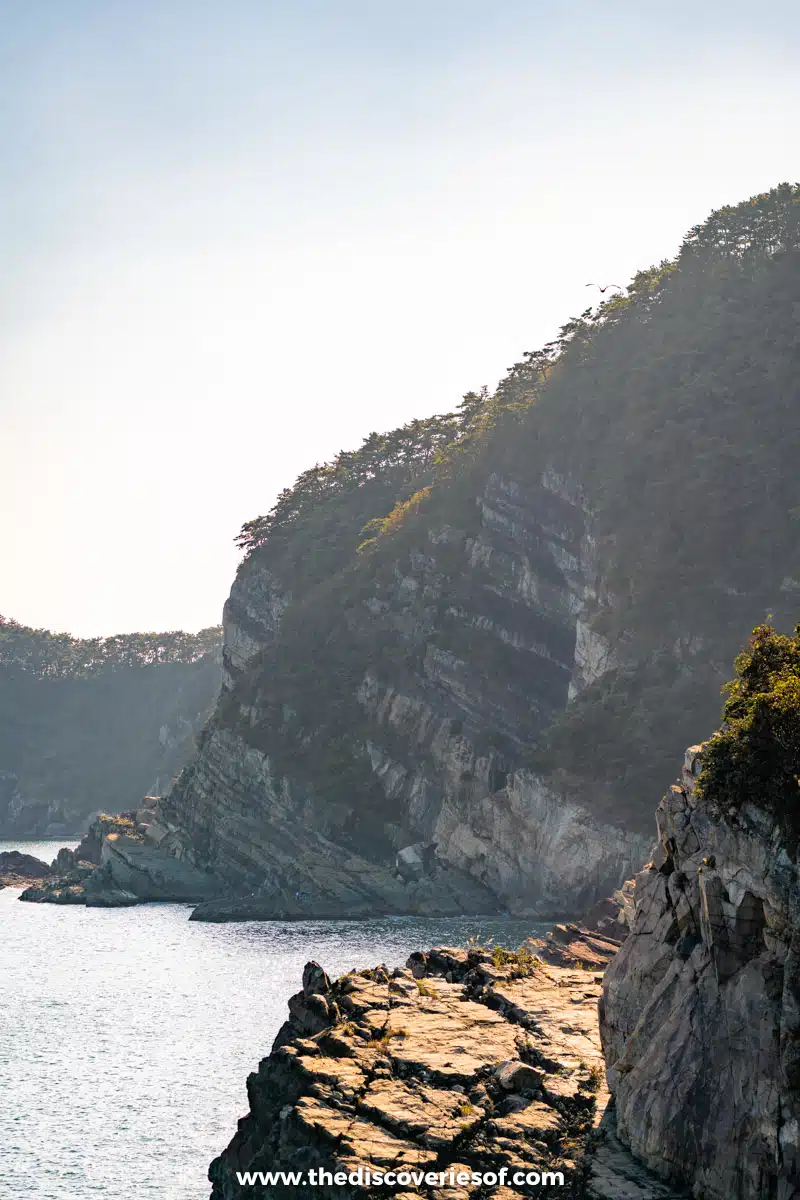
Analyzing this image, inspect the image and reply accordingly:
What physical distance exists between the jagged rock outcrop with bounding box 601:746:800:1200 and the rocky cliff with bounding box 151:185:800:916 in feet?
239

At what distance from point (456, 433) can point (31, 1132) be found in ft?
474

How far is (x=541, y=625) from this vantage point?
14025 centimetres

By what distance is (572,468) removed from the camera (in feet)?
472

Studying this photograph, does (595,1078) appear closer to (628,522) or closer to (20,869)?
(628,522)

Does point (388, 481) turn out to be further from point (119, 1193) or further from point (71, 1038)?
point (119, 1193)

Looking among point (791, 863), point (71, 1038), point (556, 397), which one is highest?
point (556, 397)

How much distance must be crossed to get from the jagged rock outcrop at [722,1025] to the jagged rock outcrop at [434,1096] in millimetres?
1606

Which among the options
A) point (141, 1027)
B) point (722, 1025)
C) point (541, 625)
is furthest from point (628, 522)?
point (722, 1025)

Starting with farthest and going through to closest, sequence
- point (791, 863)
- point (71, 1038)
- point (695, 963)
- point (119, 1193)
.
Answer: point (71, 1038) < point (119, 1193) < point (695, 963) < point (791, 863)

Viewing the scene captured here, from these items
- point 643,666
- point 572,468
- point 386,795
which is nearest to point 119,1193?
point 643,666

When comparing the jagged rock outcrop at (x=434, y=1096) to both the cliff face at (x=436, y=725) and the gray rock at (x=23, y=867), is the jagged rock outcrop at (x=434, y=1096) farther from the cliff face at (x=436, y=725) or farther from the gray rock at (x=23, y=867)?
the gray rock at (x=23, y=867)

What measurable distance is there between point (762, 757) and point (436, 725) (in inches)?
4232

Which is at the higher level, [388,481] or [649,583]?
[388,481]

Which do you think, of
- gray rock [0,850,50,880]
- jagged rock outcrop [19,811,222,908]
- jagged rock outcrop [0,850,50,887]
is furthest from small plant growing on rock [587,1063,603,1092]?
gray rock [0,850,50,880]
